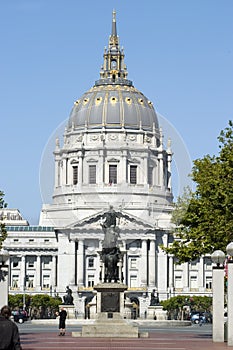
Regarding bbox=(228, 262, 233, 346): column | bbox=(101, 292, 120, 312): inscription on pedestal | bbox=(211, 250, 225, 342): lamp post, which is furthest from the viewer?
bbox=(101, 292, 120, 312): inscription on pedestal

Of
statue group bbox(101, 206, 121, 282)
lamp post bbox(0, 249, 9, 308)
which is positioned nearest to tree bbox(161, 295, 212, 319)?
statue group bbox(101, 206, 121, 282)

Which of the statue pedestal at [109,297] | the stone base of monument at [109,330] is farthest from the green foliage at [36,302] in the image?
the stone base of monument at [109,330]

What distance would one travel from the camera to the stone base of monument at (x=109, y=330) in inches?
2489

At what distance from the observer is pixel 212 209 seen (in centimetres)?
6188

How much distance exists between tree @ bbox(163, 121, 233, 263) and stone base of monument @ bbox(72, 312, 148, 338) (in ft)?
16.2

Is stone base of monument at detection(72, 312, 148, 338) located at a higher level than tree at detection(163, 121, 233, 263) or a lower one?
lower

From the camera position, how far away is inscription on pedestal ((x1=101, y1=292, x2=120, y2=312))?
226 feet

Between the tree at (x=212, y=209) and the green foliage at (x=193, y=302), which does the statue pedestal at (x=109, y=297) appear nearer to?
the tree at (x=212, y=209)

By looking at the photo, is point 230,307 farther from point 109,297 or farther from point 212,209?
point 109,297

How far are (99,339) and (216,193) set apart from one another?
9.62 metres

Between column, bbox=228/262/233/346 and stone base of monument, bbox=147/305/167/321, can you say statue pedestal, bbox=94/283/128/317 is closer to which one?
column, bbox=228/262/233/346

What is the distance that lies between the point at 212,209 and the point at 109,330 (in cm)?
903

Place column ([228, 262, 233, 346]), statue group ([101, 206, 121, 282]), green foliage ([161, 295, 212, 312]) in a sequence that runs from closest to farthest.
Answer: column ([228, 262, 233, 346]), statue group ([101, 206, 121, 282]), green foliage ([161, 295, 212, 312])

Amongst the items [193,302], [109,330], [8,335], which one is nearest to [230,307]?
[109,330]
